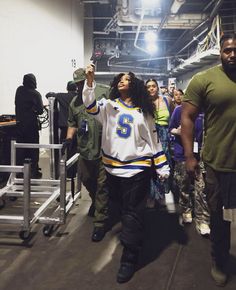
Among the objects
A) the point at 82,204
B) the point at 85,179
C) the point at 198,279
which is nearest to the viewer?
the point at 198,279

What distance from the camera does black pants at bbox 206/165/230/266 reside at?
2.08m

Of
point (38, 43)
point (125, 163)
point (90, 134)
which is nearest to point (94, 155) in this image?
point (90, 134)

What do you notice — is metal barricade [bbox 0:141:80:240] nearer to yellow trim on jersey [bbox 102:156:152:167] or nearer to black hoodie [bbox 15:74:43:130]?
yellow trim on jersey [bbox 102:156:152:167]

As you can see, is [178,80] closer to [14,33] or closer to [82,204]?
[14,33]

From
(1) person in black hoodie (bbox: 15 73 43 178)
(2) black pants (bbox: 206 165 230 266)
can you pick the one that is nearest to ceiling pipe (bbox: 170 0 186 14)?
(1) person in black hoodie (bbox: 15 73 43 178)

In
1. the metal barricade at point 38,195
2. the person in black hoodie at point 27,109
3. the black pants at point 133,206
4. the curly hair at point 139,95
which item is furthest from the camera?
the person in black hoodie at point 27,109

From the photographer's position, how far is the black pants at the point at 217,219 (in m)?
2.08

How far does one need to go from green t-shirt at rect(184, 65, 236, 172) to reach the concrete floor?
0.84 m

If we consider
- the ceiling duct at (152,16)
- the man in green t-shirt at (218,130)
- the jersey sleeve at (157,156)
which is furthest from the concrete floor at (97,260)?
the ceiling duct at (152,16)

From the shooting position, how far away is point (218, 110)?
77.5 inches

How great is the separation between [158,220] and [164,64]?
13.9 m

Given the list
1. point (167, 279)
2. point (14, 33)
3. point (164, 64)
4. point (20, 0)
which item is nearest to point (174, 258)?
point (167, 279)

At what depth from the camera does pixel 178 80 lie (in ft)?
48.0

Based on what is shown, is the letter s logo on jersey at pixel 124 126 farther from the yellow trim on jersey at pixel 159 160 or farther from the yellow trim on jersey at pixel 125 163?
the yellow trim on jersey at pixel 159 160
